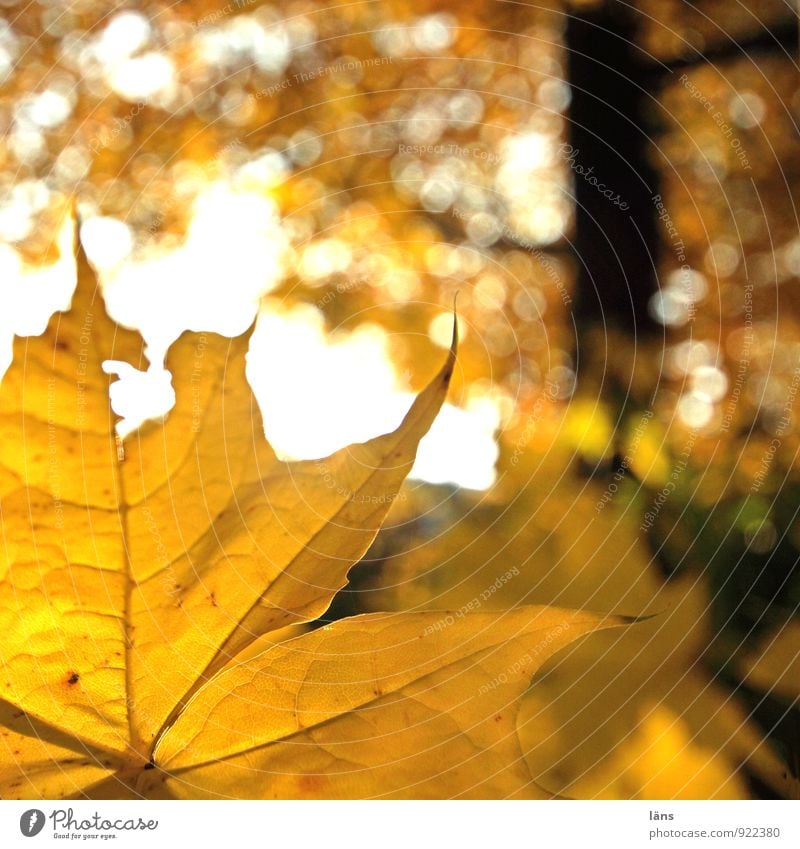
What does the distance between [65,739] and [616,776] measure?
0.94 feet

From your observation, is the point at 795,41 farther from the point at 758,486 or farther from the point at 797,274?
the point at 758,486

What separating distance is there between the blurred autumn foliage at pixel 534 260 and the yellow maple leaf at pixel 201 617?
66 mm

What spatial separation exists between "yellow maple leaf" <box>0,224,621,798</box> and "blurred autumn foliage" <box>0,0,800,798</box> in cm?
7

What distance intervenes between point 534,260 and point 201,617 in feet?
1.22

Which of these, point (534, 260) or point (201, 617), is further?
point (534, 260)

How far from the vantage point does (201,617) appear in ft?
1.18

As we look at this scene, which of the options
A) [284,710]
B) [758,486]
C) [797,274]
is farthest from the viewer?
[797,274]

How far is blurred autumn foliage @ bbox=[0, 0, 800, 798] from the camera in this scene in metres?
0.41

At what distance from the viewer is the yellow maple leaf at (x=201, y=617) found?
0.35 meters

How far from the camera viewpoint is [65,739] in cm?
35

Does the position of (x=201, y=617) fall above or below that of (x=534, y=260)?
below

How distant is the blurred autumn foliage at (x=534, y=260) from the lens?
1.35ft

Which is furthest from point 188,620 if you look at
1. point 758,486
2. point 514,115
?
point 514,115

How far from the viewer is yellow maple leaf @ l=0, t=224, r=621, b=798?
0.35 m
